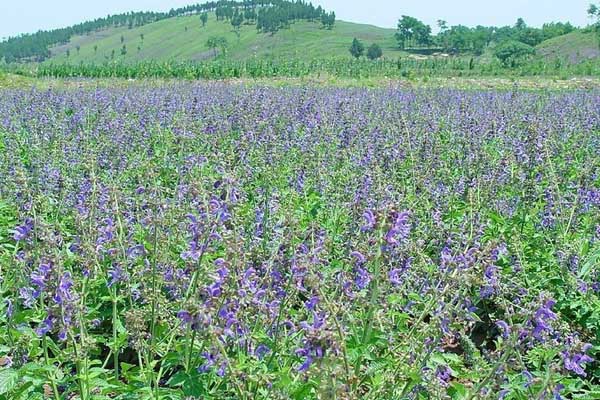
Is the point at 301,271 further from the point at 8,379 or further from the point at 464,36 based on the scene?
the point at 464,36

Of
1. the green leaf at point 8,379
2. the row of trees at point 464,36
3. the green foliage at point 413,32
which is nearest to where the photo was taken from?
the green leaf at point 8,379

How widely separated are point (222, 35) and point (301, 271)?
16767 cm

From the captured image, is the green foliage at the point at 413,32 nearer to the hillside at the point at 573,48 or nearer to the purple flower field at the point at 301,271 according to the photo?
the hillside at the point at 573,48

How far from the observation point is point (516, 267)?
479cm

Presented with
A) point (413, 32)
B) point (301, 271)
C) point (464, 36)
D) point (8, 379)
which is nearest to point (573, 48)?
point (464, 36)

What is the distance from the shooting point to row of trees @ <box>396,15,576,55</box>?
322 feet

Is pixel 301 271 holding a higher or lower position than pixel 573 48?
lower

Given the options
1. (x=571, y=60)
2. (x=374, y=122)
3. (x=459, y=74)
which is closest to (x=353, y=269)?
(x=374, y=122)

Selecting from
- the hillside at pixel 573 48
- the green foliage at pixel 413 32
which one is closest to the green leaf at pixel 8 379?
the hillside at pixel 573 48

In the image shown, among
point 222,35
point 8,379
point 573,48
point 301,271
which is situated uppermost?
point 222,35

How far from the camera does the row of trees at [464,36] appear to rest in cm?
9825

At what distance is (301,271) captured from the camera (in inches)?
110

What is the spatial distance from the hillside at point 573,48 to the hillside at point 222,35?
44384 mm

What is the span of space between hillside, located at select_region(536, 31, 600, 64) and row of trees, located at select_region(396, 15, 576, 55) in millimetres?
15500
